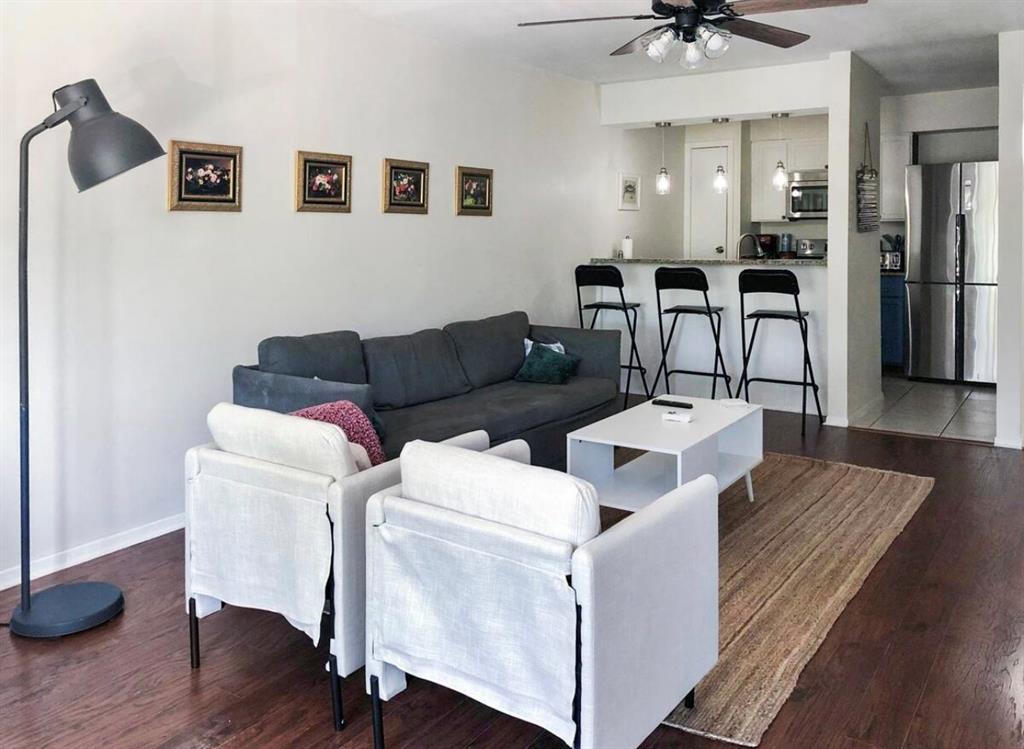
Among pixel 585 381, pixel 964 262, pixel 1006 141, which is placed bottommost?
pixel 585 381

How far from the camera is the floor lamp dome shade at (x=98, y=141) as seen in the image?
3.01 metres

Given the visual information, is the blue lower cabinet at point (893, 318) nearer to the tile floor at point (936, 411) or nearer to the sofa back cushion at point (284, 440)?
the tile floor at point (936, 411)

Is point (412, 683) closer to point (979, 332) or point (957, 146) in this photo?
point (979, 332)

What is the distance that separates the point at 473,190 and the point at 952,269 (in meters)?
4.31

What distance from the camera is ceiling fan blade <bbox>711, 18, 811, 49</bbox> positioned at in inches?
142

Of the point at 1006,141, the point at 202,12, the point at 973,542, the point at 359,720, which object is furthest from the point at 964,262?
the point at 359,720

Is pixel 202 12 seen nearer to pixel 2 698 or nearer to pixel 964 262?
pixel 2 698

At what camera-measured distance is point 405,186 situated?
211 inches

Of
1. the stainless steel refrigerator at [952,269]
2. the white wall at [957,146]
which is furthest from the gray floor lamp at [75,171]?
the white wall at [957,146]

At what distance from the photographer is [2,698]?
Answer: 2.72 m

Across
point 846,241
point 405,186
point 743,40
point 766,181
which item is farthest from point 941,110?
point 405,186

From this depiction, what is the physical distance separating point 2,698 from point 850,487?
392cm

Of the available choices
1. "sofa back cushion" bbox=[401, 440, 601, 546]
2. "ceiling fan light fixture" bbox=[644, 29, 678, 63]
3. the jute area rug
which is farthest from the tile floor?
"sofa back cushion" bbox=[401, 440, 601, 546]

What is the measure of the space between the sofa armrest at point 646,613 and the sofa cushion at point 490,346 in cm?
298
